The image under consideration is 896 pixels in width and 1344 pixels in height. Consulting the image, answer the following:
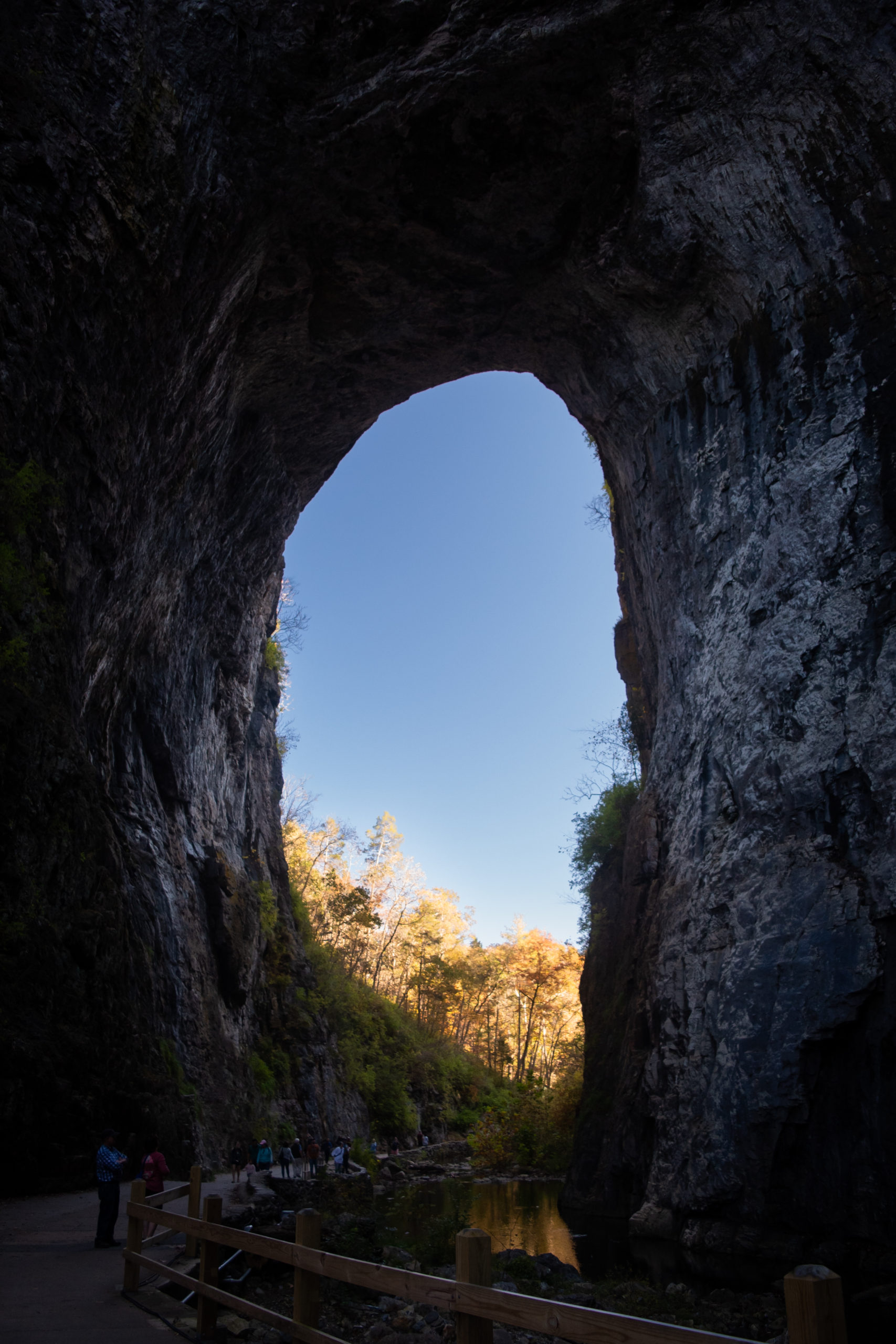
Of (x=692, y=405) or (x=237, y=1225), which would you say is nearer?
(x=237, y=1225)

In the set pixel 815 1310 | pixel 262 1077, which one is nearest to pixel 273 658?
pixel 262 1077

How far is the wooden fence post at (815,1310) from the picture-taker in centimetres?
259

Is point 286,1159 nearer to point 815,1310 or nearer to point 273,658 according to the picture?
point 815,1310

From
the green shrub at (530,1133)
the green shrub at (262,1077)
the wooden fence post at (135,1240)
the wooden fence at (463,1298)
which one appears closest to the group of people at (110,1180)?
the wooden fence post at (135,1240)

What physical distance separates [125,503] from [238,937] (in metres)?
13.8

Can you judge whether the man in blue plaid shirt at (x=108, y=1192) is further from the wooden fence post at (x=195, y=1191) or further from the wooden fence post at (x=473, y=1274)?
the wooden fence post at (x=473, y=1274)

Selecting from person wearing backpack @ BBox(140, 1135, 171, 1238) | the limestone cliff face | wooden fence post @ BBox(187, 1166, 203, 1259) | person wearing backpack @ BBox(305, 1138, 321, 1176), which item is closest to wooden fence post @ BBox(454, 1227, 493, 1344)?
wooden fence post @ BBox(187, 1166, 203, 1259)

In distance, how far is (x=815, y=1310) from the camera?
2600mm

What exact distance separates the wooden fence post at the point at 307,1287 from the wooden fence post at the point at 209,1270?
1115mm

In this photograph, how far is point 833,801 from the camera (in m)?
12.9

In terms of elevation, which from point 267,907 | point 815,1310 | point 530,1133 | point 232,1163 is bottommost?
point 530,1133

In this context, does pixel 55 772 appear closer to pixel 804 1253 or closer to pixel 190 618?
pixel 190 618

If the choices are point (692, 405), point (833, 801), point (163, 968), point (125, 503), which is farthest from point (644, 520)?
point (163, 968)

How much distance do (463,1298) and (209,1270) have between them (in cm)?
341
